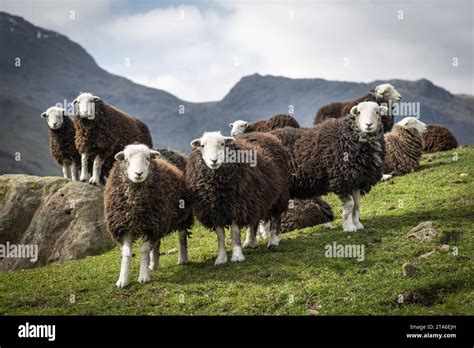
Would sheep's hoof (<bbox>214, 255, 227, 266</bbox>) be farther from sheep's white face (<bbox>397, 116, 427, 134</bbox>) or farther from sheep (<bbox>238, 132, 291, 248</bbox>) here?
sheep's white face (<bbox>397, 116, 427, 134</bbox>)

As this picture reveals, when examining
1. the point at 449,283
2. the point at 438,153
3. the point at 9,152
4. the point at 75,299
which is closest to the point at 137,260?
the point at 75,299

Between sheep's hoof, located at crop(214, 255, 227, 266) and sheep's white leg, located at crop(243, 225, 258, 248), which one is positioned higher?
sheep's white leg, located at crop(243, 225, 258, 248)

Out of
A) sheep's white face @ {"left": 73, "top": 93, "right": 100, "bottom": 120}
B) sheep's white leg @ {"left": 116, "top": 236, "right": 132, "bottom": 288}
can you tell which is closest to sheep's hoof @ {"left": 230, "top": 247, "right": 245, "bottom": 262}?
sheep's white leg @ {"left": 116, "top": 236, "right": 132, "bottom": 288}

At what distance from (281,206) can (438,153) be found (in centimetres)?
1305

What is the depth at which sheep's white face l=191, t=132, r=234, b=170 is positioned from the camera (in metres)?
13.1

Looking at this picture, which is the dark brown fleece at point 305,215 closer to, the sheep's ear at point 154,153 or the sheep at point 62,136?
the sheep's ear at point 154,153

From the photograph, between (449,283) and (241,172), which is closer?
(449,283)

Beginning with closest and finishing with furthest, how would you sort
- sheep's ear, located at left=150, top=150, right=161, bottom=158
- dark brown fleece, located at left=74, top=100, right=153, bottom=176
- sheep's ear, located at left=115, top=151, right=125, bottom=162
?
sheep's ear, located at left=150, top=150, right=161, bottom=158 → sheep's ear, located at left=115, top=151, right=125, bottom=162 → dark brown fleece, located at left=74, top=100, right=153, bottom=176

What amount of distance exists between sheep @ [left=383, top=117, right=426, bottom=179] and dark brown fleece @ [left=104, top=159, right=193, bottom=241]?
10.7 meters

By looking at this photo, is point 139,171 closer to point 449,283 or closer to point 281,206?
point 281,206

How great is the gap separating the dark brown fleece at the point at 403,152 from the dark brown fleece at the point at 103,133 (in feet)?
31.3

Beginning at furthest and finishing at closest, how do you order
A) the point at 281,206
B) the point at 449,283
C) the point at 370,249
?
the point at 281,206, the point at 370,249, the point at 449,283

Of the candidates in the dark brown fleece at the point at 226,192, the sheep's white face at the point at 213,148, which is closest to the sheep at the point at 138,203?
the dark brown fleece at the point at 226,192
